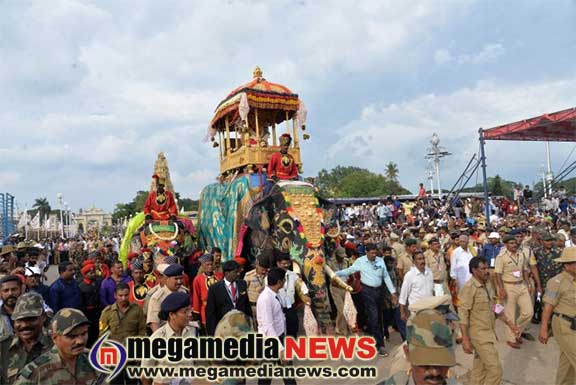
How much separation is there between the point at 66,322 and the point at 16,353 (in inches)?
36.1

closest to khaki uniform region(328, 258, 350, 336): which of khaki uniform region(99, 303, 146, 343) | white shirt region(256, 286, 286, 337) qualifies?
white shirt region(256, 286, 286, 337)

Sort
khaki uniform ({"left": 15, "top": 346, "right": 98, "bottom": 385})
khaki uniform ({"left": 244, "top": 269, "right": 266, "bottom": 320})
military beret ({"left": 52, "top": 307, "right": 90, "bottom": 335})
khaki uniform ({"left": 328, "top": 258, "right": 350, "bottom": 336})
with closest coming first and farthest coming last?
1. khaki uniform ({"left": 15, "top": 346, "right": 98, "bottom": 385})
2. military beret ({"left": 52, "top": 307, "right": 90, "bottom": 335})
3. khaki uniform ({"left": 244, "top": 269, "right": 266, "bottom": 320})
4. khaki uniform ({"left": 328, "top": 258, "right": 350, "bottom": 336})

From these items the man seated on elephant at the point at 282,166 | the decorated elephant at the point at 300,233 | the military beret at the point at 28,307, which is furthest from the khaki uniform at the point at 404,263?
the military beret at the point at 28,307

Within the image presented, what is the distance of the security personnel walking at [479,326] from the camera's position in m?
4.35

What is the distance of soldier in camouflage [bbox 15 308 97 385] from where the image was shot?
256 cm

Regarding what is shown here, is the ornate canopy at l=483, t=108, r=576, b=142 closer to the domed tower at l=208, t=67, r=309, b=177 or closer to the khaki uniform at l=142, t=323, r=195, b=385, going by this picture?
the domed tower at l=208, t=67, r=309, b=177

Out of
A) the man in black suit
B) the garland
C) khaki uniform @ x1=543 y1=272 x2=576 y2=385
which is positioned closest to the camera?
khaki uniform @ x1=543 y1=272 x2=576 y2=385

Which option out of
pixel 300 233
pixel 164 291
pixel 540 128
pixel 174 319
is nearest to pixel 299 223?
pixel 300 233

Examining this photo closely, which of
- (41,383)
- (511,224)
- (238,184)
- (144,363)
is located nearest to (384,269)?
(238,184)

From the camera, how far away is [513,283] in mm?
6809

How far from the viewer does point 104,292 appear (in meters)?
6.52

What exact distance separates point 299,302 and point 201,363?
2878mm

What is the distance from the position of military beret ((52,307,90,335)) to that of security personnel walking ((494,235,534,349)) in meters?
5.91

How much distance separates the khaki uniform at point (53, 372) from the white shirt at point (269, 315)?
189cm
